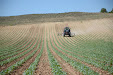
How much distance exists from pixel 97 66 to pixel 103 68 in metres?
0.60

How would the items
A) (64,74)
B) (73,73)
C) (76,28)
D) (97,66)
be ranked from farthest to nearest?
(76,28), (97,66), (73,73), (64,74)

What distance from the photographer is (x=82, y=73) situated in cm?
629

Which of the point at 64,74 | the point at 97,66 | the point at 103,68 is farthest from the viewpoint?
the point at 97,66

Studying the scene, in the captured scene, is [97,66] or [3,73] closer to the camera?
[3,73]

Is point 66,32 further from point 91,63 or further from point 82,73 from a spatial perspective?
point 82,73

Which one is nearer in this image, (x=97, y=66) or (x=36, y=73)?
(x=36, y=73)

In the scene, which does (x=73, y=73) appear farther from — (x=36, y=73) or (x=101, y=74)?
(x=36, y=73)

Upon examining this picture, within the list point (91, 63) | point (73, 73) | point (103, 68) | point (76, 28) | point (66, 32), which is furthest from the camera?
point (76, 28)

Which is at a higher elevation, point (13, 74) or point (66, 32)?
point (66, 32)

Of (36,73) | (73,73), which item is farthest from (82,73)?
(36,73)

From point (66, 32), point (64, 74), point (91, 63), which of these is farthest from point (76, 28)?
point (64, 74)

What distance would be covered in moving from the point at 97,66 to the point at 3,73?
8109mm

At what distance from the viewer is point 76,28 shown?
43375 millimetres

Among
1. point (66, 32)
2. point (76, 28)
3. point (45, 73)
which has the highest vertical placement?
point (76, 28)
